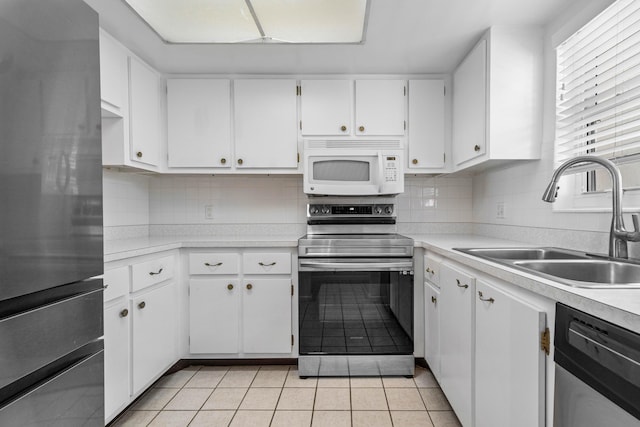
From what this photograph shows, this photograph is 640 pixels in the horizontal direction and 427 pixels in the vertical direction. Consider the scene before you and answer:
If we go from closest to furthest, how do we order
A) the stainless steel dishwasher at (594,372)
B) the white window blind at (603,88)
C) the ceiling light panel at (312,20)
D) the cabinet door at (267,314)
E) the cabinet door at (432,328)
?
the stainless steel dishwasher at (594,372), the white window blind at (603,88), the ceiling light panel at (312,20), the cabinet door at (432,328), the cabinet door at (267,314)

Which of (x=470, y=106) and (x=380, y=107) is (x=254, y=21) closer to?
(x=380, y=107)

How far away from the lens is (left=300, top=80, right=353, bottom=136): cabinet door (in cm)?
248

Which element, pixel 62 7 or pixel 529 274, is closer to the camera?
pixel 62 7

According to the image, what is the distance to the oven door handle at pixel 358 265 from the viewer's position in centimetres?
217

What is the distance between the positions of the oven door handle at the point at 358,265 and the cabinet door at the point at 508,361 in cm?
81

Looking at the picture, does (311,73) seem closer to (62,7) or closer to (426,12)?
(426,12)

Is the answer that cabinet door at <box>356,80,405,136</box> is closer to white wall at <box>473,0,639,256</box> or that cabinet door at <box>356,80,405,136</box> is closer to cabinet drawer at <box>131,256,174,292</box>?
white wall at <box>473,0,639,256</box>

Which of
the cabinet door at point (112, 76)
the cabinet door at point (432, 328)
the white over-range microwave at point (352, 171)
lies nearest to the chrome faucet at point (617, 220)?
the cabinet door at point (432, 328)

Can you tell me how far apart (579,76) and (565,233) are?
77cm

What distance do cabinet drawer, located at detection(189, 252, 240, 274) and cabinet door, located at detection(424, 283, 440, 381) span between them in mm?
1251

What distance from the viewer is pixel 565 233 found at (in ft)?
5.50

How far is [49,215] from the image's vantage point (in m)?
0.80

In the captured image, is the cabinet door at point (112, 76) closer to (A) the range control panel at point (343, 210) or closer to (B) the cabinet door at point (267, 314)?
(B) the cabinet door at point (267, 314)

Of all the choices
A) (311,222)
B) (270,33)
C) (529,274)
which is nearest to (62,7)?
(270,33)
